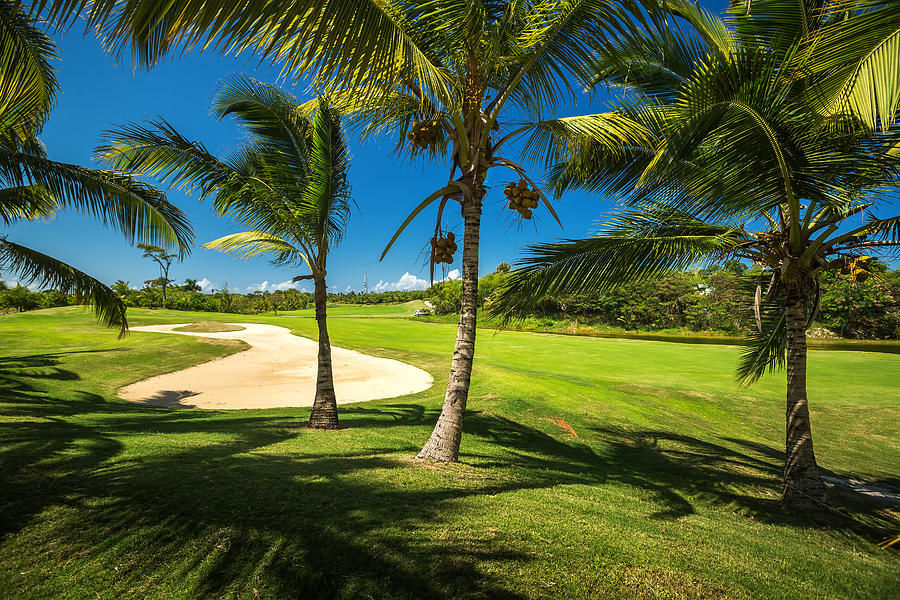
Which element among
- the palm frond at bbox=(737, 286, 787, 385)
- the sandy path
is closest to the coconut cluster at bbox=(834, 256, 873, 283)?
the palm frond at bbox=(737, 286, 787, 385)

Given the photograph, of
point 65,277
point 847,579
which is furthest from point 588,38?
point 65,277

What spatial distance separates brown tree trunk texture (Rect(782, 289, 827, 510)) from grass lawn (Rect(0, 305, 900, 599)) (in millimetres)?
380

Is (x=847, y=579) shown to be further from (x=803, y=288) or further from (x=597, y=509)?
(x=803, y=288)

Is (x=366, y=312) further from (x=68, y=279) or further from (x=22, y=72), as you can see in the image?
(x=22, y=72)

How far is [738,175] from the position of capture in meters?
4.64

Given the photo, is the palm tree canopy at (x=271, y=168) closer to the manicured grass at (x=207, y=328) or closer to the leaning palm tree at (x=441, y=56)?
the leaning palm tree at (x=441, y=56)

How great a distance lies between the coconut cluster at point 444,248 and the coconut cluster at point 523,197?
0.92 m

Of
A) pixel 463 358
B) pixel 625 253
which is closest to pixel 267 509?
pixel 463 358

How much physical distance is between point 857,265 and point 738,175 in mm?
1974

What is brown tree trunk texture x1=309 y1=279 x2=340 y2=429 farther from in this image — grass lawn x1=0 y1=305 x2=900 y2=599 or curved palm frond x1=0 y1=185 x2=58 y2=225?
curved palm frond x1=0 y1=185 x2=58 y2=225

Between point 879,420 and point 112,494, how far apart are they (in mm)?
16959

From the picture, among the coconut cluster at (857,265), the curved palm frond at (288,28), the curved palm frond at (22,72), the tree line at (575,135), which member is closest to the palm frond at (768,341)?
the tree line at (575,135)

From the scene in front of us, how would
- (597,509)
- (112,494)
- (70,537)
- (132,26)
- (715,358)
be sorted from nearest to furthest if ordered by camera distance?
(132,26)
(70,537)
(112,494)
(597,509)
(715,358)

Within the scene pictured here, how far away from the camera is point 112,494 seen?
9.69ft
